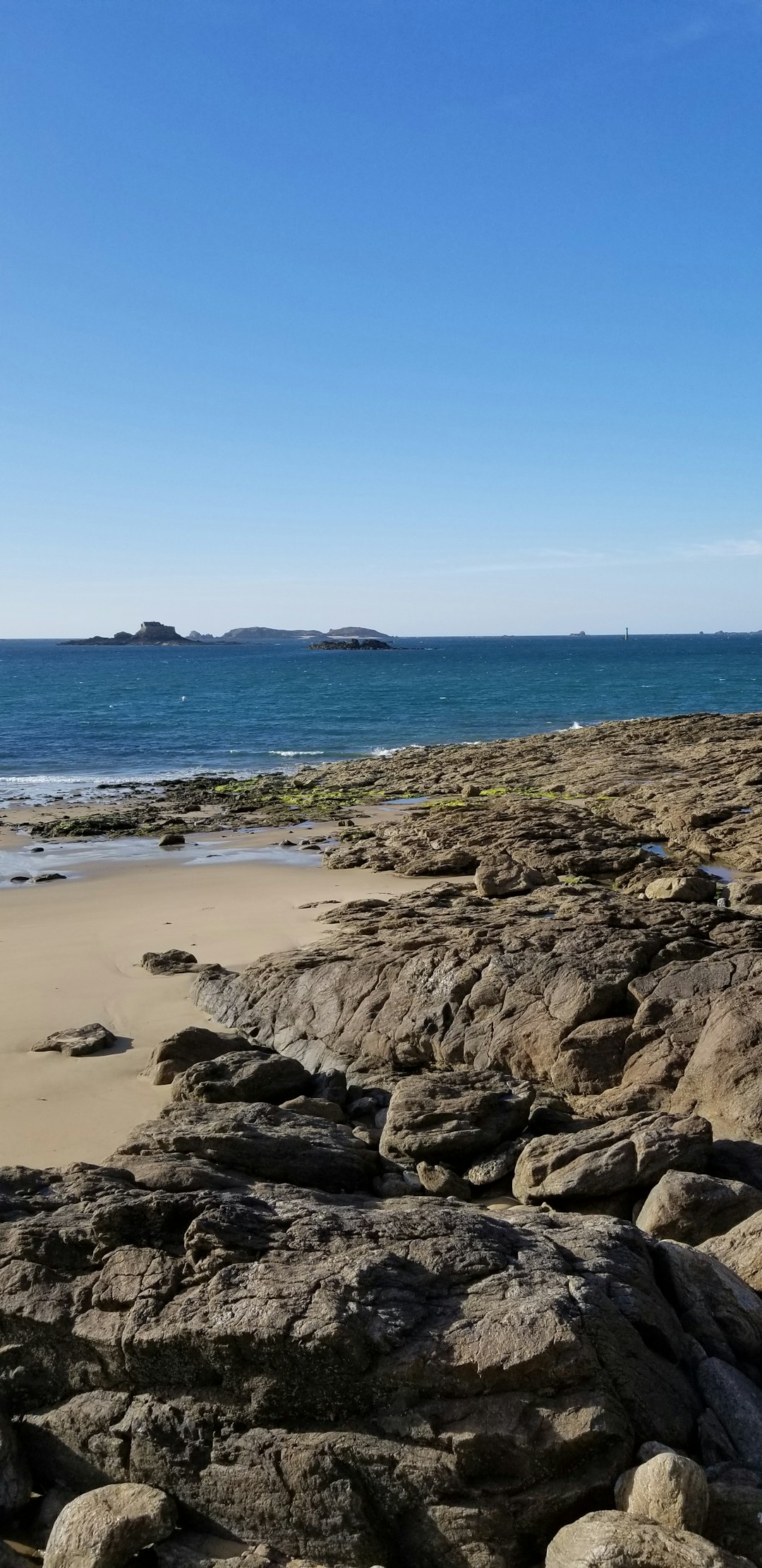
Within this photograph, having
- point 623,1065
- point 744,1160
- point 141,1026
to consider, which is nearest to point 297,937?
point 141,1026

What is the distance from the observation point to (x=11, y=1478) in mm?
5727

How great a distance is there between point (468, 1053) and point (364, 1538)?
5950 mm

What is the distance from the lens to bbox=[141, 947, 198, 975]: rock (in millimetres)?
Answer: 15102

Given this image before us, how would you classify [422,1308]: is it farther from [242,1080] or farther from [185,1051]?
[185,1051]

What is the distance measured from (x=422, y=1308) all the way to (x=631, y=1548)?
57.5 inches

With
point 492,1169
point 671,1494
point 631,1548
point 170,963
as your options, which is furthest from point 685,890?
point 631,1548

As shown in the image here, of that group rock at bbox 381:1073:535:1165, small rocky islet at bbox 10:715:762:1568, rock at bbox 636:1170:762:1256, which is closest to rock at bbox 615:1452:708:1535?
small rocky islet at bbox 10:715:762:1568

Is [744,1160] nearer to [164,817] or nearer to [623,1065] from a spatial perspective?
[623,1065]

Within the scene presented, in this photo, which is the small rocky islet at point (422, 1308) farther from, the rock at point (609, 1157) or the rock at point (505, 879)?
the rock at point (505, 879)

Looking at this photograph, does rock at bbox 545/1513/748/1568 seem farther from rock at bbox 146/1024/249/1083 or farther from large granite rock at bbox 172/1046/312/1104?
rock at bbox 146/1024/249/1083

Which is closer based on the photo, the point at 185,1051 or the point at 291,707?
the point at 185,1051

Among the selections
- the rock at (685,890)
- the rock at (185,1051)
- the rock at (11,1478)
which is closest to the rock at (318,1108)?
the rock at (185,1051)

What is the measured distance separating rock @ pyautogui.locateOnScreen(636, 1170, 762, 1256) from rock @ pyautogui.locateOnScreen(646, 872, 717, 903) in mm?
7426

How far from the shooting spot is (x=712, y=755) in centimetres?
3194
